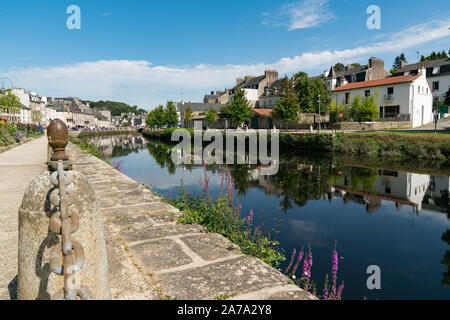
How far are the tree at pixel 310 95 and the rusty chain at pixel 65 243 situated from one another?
49143mm

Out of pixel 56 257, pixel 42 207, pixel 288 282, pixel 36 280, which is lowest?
pixel 288 282

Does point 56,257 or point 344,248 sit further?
point 344,248

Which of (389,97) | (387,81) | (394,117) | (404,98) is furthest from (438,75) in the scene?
(394,117)

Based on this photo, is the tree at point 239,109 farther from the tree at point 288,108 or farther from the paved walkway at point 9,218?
the paved walkway at point 9,218

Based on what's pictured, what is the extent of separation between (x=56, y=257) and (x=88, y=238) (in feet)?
0.79

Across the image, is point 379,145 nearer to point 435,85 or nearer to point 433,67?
point 435,85

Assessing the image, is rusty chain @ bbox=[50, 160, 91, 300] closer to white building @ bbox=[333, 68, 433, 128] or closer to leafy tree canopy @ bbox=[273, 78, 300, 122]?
leafy tree canopy @ bbox=[273, 78, 300, 122]

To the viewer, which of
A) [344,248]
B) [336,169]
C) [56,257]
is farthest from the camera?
[336,169]

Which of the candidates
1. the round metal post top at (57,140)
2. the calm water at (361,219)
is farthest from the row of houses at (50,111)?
the round metal post top at (57,140)

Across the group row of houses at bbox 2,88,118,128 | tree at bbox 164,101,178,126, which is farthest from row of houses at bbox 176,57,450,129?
row of houses at bbox 2,88,118,128

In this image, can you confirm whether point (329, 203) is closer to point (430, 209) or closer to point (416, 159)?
point (430, 209)

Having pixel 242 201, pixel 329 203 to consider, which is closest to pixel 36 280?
pixel 242 201

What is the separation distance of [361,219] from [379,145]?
16.4 meters

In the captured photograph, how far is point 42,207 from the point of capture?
1.83m
